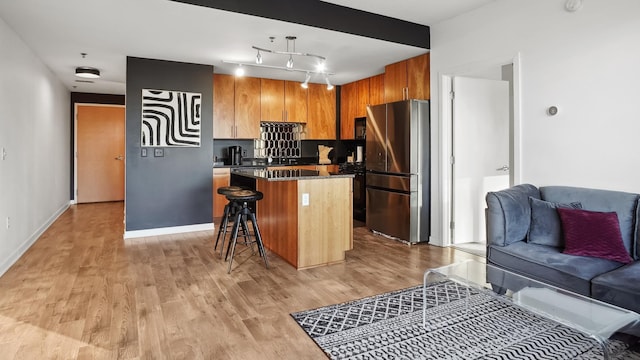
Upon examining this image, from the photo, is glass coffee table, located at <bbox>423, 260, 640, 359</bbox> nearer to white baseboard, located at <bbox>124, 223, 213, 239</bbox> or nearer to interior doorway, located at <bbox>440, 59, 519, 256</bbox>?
interior doorway, located at <bbox>440, 59, 519, 256</bbox>

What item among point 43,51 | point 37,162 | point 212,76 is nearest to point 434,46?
point 212,76

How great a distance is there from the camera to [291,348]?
228 centimetres

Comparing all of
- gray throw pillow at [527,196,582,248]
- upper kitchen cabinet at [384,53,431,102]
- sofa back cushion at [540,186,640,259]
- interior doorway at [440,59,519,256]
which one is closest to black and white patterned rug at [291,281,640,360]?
gray throw pillow at [527,196,582,248]

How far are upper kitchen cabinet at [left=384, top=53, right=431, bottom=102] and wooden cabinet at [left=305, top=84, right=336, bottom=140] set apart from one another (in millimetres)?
1793

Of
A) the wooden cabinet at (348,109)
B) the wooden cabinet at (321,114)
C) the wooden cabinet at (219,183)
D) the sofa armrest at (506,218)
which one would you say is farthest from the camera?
the wooden cabinet at (321,114)

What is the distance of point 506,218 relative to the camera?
120 inches

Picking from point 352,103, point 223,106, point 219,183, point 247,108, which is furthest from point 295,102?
point 219,183

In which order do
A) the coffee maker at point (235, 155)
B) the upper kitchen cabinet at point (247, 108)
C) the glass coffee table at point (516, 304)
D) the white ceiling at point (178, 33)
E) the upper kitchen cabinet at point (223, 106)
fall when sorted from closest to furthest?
the glass coffee table at point (516, 304) → the white ceiling at point (178, 33) → the upper kitchen cabinet at point (223, 106) → the upper kitchen cabinet at point (247, 108) → the coffee maker at point (235, 155)

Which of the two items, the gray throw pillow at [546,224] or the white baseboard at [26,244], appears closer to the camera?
the gray throw pillow at [546,224]

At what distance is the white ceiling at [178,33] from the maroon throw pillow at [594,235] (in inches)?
93.6

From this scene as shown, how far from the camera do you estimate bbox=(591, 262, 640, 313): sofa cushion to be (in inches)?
86.1

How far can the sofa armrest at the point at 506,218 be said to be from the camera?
305 centimetres

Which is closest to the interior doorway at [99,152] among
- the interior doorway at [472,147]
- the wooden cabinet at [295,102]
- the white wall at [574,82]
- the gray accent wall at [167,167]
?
the gray accent wall at [167,167]

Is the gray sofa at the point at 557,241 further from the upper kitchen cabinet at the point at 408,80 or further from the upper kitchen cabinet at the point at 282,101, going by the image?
the upper kitchen cabinet at the point at 282,101
